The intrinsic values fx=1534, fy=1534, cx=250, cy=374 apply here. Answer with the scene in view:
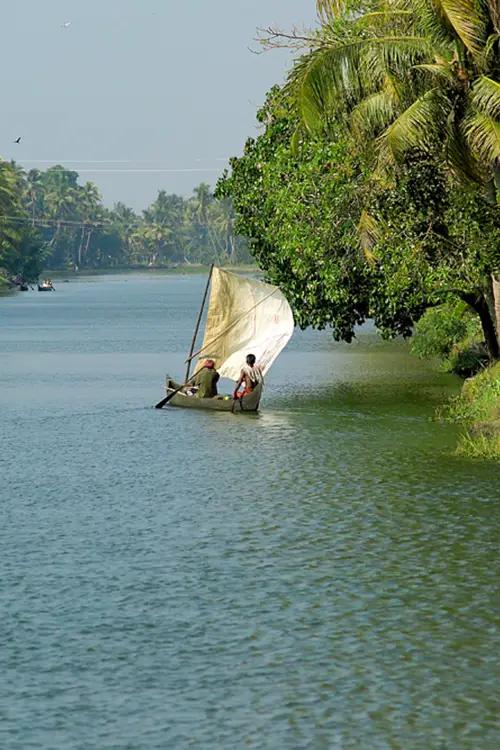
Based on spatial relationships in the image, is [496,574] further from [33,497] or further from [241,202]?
[241,202]

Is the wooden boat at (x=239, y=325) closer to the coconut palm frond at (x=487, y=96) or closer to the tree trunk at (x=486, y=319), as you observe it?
the tree trunk at (x=486, y=319)

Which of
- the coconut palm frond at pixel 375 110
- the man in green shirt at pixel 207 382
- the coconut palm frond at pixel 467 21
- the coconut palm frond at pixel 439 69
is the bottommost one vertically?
the man in green shirt at pixel 207 382

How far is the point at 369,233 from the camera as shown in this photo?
112 feet

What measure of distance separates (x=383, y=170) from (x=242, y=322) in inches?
456

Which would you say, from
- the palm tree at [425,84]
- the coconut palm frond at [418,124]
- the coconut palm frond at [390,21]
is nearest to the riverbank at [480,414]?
→ the palm tree at [425,84]

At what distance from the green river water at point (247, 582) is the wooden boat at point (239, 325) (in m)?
3.45

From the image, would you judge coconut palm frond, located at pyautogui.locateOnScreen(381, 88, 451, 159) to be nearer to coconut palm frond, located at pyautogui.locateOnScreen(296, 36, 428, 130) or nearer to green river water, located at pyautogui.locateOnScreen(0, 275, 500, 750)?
coconut palm frond, located at pyautogui.locateOnScreen(296, 36, 428, 130)

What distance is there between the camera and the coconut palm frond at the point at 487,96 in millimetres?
27547

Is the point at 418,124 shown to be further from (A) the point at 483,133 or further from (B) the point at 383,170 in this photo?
(B) the point at 383,170

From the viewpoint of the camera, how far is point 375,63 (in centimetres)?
2952

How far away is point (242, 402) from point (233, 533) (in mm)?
16526

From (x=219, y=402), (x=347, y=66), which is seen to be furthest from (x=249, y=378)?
(x=347, y=66)

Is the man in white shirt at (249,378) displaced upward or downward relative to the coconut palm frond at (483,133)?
downward

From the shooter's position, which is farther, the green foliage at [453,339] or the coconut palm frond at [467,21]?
the green foliage at [453,339]
